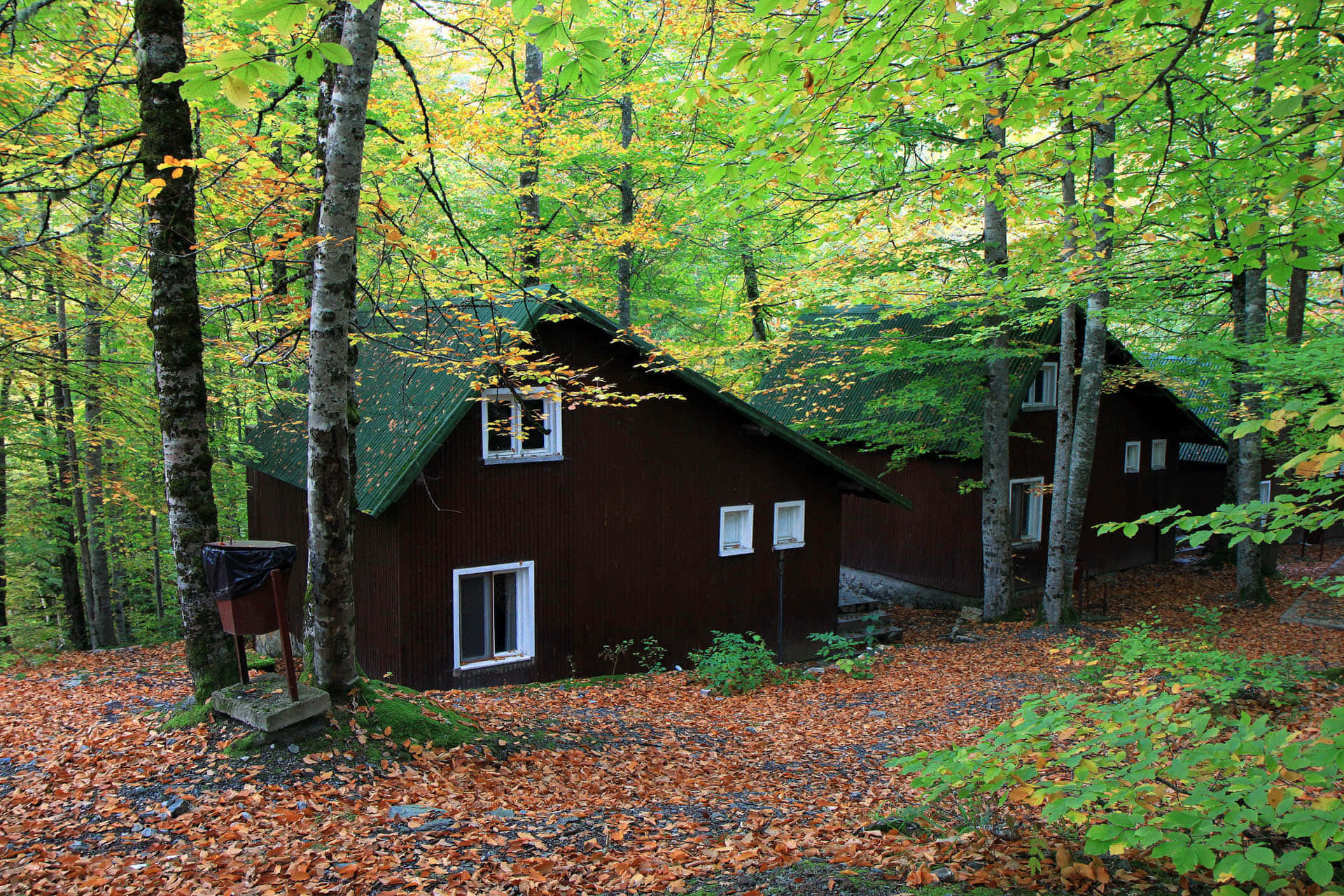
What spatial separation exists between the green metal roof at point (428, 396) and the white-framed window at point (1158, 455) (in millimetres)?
12533

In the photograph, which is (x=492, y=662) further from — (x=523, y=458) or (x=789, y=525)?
(x=789, y=525)

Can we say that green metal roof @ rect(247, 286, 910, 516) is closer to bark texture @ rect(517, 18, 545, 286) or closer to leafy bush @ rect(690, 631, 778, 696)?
bark texture @ rect(517, 18, 545, 286)

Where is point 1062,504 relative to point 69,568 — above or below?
above

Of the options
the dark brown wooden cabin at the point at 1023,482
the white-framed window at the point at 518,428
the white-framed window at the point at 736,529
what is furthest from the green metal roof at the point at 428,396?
the dark brown wooden cabin at the point at 1023,482

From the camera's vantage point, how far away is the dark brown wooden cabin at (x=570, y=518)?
36.3ft

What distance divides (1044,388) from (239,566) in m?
18.8

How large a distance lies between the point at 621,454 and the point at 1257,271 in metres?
11.8

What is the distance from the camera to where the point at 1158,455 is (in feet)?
74.9

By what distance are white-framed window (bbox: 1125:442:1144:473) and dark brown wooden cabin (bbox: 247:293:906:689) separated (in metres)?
11.2

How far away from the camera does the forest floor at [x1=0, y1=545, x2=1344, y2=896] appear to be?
4.28 metres

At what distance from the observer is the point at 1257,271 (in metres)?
13.6

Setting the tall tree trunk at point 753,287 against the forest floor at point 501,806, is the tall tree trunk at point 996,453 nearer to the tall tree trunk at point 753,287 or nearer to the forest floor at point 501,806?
the forest floor at point 501,806

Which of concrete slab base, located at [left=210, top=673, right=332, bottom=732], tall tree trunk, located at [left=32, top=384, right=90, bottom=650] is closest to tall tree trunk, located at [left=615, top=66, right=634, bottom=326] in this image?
tall tree trunk, located at [left=32, top=384, right=90, bottom=650]

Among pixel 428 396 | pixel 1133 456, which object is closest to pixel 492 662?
pixel 428 396
